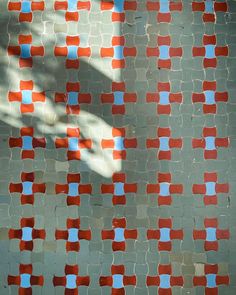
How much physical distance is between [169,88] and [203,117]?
0.18m

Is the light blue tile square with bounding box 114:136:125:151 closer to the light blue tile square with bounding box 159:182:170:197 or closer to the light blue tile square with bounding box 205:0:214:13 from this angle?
the light blue tile square with bounding box 159:182:170:197

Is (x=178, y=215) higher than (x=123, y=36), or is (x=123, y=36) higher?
(x=123, y=36)

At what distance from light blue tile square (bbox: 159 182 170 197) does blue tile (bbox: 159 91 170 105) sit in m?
0.32

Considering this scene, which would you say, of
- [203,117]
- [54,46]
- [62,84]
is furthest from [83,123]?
[203,117]

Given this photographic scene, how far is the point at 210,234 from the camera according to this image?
1.60 m

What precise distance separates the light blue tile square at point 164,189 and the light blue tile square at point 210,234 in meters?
0.21

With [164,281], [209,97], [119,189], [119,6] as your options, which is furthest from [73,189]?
[119,6]

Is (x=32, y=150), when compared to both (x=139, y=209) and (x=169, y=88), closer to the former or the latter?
(x=139, y=209)

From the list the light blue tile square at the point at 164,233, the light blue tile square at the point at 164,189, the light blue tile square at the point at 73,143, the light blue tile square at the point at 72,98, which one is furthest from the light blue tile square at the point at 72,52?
the light blue tile square at the point at 164,233

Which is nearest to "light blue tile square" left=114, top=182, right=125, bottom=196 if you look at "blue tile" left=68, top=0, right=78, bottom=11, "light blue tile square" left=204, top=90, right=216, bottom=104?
"light blue tile square" left=204, top=90, right=216, bottom=104

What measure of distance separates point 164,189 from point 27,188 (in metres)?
0.54

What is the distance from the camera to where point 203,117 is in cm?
162

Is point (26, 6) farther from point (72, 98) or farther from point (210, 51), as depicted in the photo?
point (210, 51)

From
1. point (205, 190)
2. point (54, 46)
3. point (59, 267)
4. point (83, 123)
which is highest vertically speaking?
point (54, 46)
